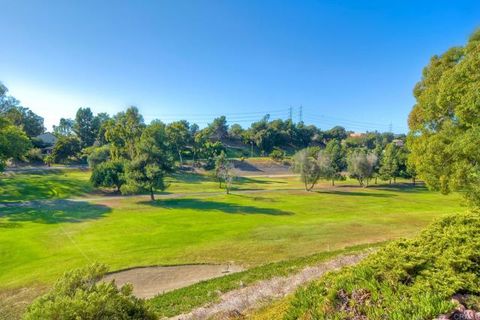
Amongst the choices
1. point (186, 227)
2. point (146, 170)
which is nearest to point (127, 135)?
point (146, 170)

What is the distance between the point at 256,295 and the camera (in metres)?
12.0

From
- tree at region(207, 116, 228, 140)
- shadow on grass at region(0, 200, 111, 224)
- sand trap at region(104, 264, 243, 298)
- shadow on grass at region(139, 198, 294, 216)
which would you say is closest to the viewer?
sand trap at region(104, 264, 243, 298)

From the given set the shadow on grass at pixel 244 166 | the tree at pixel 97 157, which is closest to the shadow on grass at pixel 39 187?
the tree at pixel 97 157

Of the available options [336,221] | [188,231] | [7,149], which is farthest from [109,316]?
[7,149]

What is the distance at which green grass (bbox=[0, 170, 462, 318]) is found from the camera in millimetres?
21859

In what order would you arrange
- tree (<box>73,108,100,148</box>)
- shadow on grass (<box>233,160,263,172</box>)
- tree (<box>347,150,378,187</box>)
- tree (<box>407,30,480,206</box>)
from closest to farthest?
tree (<box>407,30,480,206</box>) < tree (<box>347,150,378,187</box>) < shadow on grass (<box>233,160,263,172</box>) < tree (<box>73,108,100,148</box>)

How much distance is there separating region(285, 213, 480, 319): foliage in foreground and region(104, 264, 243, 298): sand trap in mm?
12910

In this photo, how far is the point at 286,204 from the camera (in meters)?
46.8

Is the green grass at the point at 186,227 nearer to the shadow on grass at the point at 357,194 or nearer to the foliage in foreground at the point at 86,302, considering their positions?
the shadow on grass at the point at 357,194

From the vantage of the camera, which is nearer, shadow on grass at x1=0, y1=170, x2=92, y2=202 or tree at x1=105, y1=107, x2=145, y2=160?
shadow on grass at x1=0, y1=170, x2=92, y2=202

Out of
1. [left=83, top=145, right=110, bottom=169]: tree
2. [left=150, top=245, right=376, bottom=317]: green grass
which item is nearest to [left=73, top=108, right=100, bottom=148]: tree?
[left=83, top=145, right=110, bottom=169]: tree

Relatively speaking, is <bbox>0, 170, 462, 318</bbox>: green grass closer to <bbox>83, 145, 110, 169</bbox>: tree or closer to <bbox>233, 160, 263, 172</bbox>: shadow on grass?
<bbox>83, 145, 110, 169</bbox>: tree

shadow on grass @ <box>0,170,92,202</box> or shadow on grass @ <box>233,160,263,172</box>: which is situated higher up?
shadow on grass @ <box>233,160,263,172</box>

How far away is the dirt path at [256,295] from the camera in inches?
405
